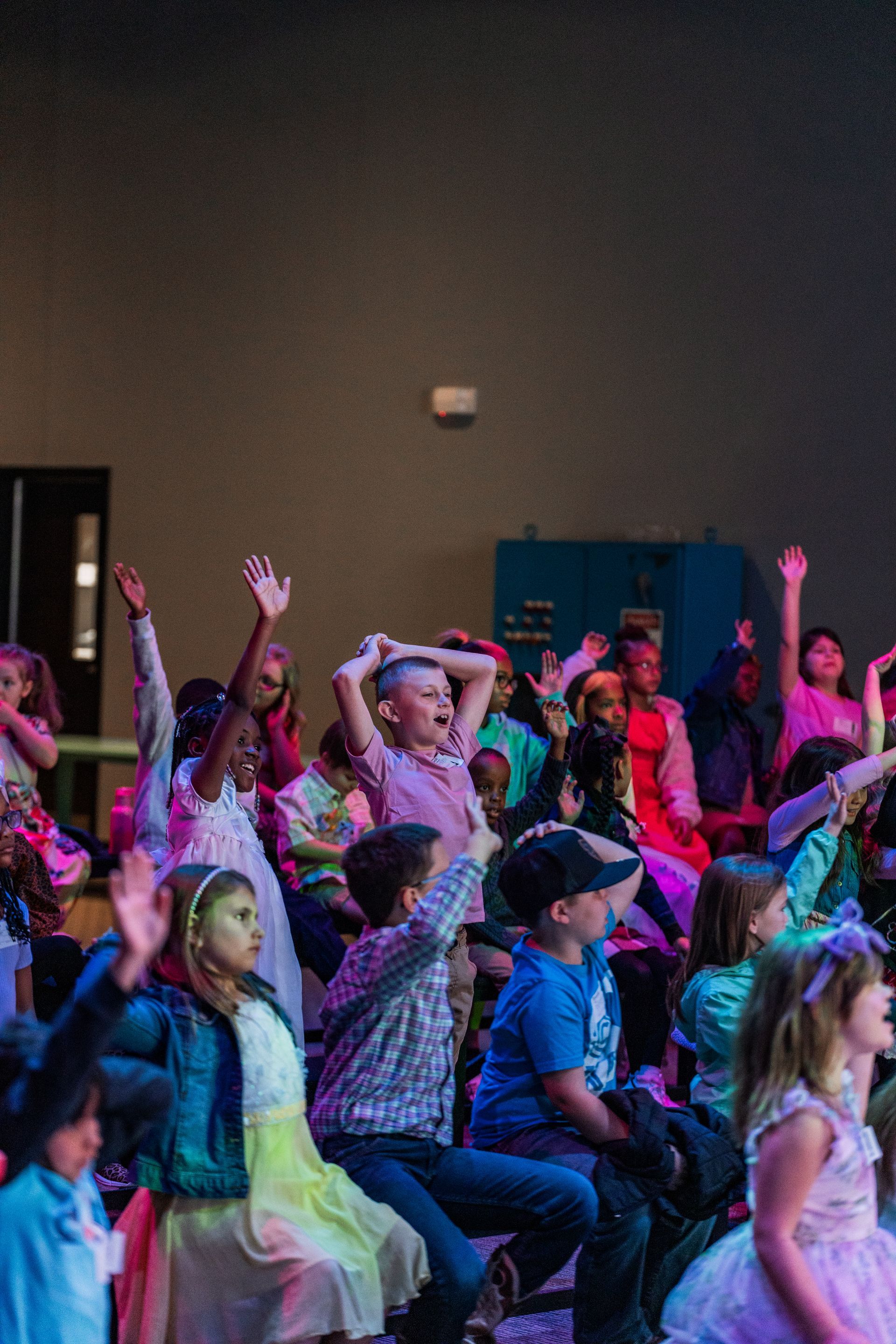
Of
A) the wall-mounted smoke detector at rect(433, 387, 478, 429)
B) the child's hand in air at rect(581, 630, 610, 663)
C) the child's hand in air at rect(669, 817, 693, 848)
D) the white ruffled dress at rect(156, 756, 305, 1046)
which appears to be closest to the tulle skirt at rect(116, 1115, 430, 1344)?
the white ruffled dress at rect(156, 756, 305, 1046)

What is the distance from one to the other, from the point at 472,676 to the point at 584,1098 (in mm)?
1456

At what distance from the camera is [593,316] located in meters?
8.54

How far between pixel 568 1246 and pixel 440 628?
247 inches

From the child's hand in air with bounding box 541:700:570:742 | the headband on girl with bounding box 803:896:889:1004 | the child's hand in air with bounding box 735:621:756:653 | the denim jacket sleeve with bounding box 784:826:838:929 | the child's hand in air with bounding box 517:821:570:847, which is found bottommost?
the denim jacket sleeve with bounding box 784:826:838:929

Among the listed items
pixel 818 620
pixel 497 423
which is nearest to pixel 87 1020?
pixel 818 620

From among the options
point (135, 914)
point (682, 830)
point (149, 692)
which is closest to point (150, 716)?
point (149, 692)

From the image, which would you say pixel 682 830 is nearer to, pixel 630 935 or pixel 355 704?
pixel 630 935

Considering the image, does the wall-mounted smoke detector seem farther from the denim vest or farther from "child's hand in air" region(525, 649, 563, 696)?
the denim vest

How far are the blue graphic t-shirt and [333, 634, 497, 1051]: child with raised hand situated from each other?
0.47 m

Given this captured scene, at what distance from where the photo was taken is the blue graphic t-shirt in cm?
285

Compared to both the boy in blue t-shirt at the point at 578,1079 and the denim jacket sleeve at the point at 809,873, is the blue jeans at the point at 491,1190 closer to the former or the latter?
the boy in blue t-shirt at the point at 578,1079

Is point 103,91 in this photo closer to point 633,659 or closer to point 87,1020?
point 633,659

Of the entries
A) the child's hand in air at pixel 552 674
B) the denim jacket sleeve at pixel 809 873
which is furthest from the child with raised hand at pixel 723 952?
the child's hand in air at pixel 552 674

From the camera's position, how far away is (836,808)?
3.81 m
